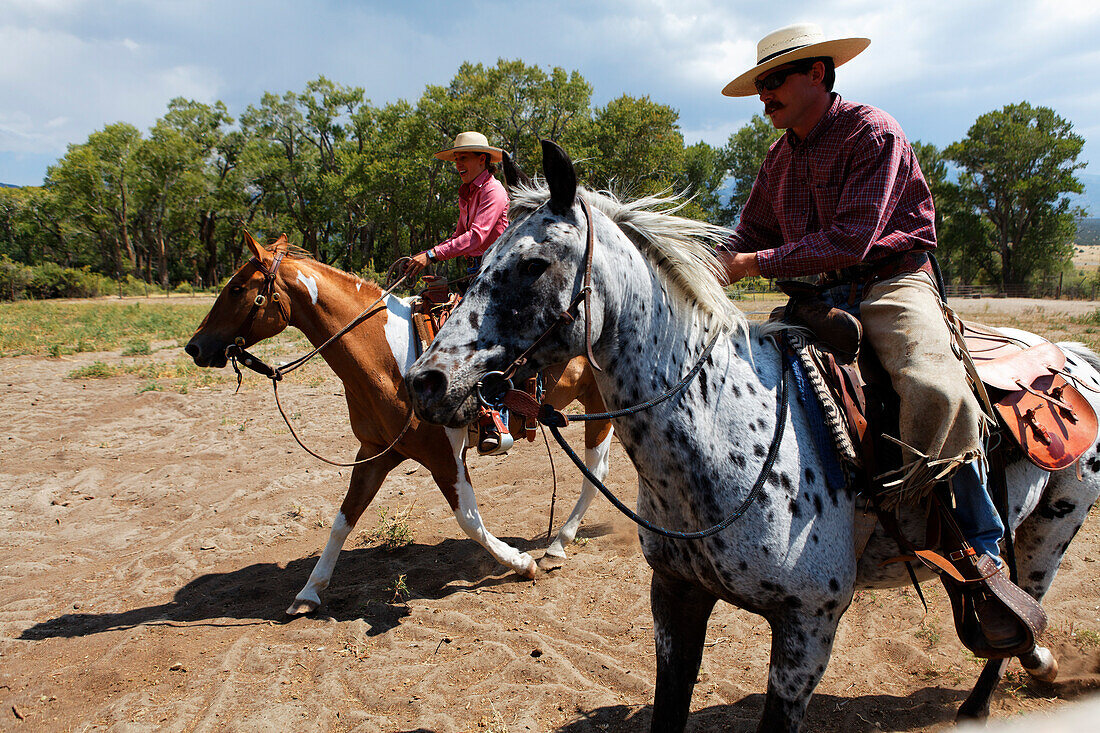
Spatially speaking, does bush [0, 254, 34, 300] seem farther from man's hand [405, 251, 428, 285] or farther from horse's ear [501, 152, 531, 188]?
horse's ear [501, 152, 531, 188]

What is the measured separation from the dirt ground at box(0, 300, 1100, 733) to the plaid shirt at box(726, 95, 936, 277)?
8.00 ft

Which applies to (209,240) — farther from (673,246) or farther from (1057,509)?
(1057,509)

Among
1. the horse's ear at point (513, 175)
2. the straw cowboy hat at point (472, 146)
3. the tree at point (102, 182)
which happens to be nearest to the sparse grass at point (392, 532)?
the straw cowboy hat at point (472, 146)

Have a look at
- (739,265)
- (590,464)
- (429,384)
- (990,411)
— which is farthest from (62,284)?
(990,411)

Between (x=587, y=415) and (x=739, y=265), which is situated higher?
(x=739, y=265)

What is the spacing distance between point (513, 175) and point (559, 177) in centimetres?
57

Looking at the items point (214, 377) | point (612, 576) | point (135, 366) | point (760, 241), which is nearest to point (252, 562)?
point (612, 576)

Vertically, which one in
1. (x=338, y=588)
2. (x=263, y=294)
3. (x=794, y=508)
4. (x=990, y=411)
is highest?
(x=263, y=294)

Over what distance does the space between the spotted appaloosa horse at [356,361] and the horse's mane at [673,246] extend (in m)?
2.31

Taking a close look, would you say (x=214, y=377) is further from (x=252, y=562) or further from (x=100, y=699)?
(x=100, y=699)

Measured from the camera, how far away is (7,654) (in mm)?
3986

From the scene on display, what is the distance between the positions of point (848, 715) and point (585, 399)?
302 centimetres

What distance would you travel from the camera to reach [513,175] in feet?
8.24

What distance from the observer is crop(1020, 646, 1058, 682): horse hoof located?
309 cm
